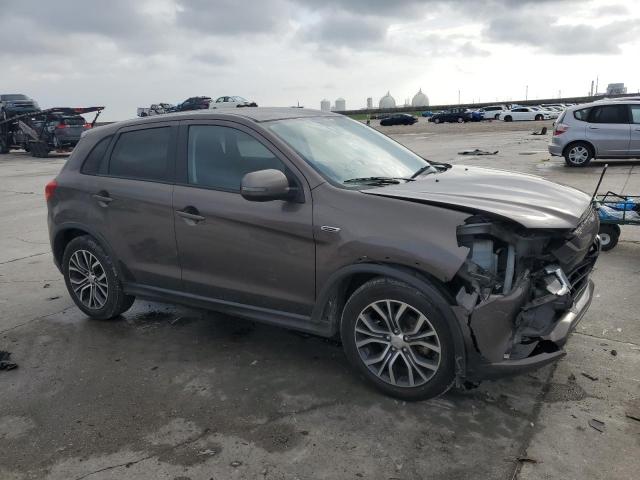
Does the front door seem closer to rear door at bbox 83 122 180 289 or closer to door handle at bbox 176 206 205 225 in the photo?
door handle at bbox 176 206 205 225

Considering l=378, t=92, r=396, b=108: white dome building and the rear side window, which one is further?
l=378, t=92, r=396, b=108: white dome building

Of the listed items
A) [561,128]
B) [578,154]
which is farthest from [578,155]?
[561,128]

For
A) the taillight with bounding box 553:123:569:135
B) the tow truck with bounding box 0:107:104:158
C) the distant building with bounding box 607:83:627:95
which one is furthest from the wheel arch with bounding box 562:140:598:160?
the distant building with bounding box 607:83:627:95

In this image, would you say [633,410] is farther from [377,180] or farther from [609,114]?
[609,114]

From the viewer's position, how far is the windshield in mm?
3643

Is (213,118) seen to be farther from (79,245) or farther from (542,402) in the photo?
(542,402)

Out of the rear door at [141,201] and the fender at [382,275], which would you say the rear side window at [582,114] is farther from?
the fender at [382,275]

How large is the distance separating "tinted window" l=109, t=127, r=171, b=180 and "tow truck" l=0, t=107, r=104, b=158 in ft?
60.3

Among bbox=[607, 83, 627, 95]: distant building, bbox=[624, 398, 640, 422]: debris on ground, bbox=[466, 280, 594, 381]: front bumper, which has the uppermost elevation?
bbox=[607, 83, 627, 95]: distant building

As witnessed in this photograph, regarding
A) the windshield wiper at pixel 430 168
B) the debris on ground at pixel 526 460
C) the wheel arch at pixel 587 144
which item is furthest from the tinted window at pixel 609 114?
the debris on ground at pixel 526 460

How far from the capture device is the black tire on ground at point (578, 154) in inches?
535

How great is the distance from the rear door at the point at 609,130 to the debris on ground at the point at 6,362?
13.4 m

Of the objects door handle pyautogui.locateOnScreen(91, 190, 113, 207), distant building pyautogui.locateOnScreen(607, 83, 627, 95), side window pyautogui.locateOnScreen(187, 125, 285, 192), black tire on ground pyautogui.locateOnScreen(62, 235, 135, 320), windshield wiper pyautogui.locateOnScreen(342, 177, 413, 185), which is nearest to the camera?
windshield wiper pyautogui.locateOnScreen(342, 177, 413, 185)

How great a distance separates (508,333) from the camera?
2.97 metres
